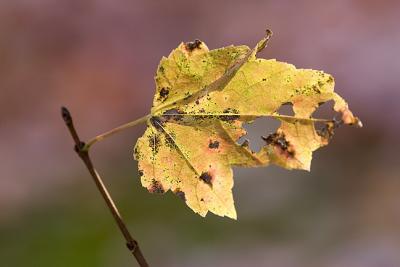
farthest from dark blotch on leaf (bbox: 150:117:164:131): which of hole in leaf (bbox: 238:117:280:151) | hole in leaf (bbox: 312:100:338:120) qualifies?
hole in leaf (bbox: 312:100:338:120)

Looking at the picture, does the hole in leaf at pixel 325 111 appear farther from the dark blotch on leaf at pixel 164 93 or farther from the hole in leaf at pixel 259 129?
the dark blotch on leaf at pixel 164 93

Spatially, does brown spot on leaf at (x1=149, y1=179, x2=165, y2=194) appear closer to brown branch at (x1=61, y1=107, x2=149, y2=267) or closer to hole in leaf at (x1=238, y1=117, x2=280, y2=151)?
brown branch at (x1=61, y1=107, x2=149, y2=267)

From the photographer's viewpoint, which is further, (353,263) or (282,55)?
(282,55)

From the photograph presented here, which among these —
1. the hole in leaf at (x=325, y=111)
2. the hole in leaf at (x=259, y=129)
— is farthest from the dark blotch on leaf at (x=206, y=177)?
the hole in leaf at (x=325, y=111)

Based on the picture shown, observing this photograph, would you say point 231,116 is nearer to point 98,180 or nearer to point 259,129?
point 98,180

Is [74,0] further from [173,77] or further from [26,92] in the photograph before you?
[173,77]

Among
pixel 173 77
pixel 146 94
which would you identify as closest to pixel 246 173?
pixel 146 94

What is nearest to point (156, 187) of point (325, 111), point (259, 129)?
point (259, 129)
